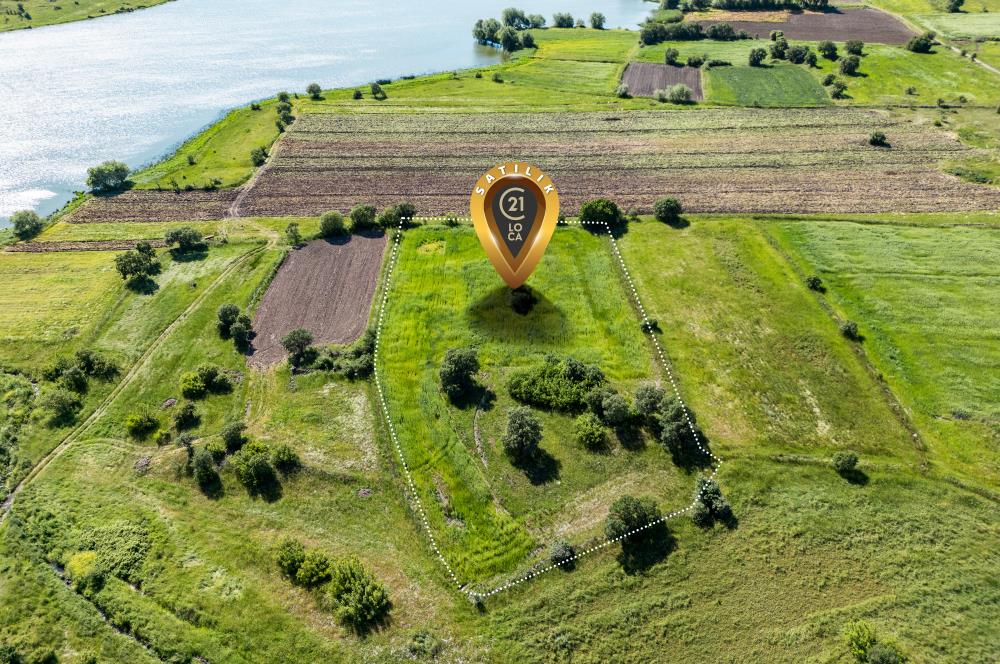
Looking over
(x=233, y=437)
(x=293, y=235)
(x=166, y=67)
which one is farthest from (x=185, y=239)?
(x=166, y=67)

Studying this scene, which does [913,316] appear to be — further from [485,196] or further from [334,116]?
[334,116]

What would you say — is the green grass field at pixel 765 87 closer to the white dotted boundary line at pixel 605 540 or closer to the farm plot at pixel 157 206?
the white dotted boundary line at pixel 605 540

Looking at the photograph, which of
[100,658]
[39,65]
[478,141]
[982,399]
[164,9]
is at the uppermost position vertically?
[164,9]

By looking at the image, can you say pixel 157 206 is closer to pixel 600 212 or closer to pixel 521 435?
pixel 600 212

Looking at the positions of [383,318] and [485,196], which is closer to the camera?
[485,196]

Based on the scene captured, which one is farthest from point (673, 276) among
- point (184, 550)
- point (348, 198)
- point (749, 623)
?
point (184, 550)

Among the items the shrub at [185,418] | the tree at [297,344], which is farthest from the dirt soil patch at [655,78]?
the shrub at [185,418]

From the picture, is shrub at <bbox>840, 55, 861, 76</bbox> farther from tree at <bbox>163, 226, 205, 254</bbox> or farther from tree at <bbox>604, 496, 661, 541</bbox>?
tree at <bbox>163, 226, 205, 254</bbox>
